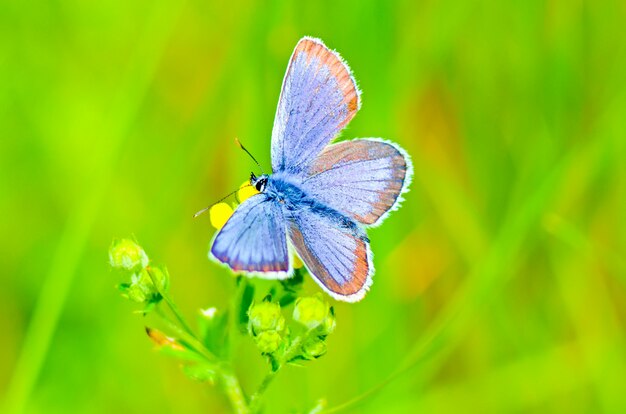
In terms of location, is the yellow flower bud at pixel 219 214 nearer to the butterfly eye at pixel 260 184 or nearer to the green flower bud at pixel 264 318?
the butterfly eye at pixel 260 184

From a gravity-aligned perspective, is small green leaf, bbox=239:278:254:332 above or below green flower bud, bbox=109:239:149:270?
above

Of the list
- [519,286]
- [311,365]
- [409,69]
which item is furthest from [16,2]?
[519,286]

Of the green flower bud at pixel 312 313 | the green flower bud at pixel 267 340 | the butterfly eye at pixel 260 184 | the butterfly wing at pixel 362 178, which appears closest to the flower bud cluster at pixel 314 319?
the green flower bud at pixel 312 313

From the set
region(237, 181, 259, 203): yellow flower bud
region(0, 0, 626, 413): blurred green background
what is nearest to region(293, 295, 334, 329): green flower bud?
region(237, 181, 259, 203): yellow flower bud

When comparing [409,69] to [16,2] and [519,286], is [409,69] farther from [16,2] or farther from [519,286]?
[16,2]

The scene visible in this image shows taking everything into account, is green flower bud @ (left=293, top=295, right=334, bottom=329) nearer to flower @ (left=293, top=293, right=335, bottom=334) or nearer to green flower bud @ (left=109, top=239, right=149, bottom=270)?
flower @ (left=293, top=293, right=335, bottom=334)
